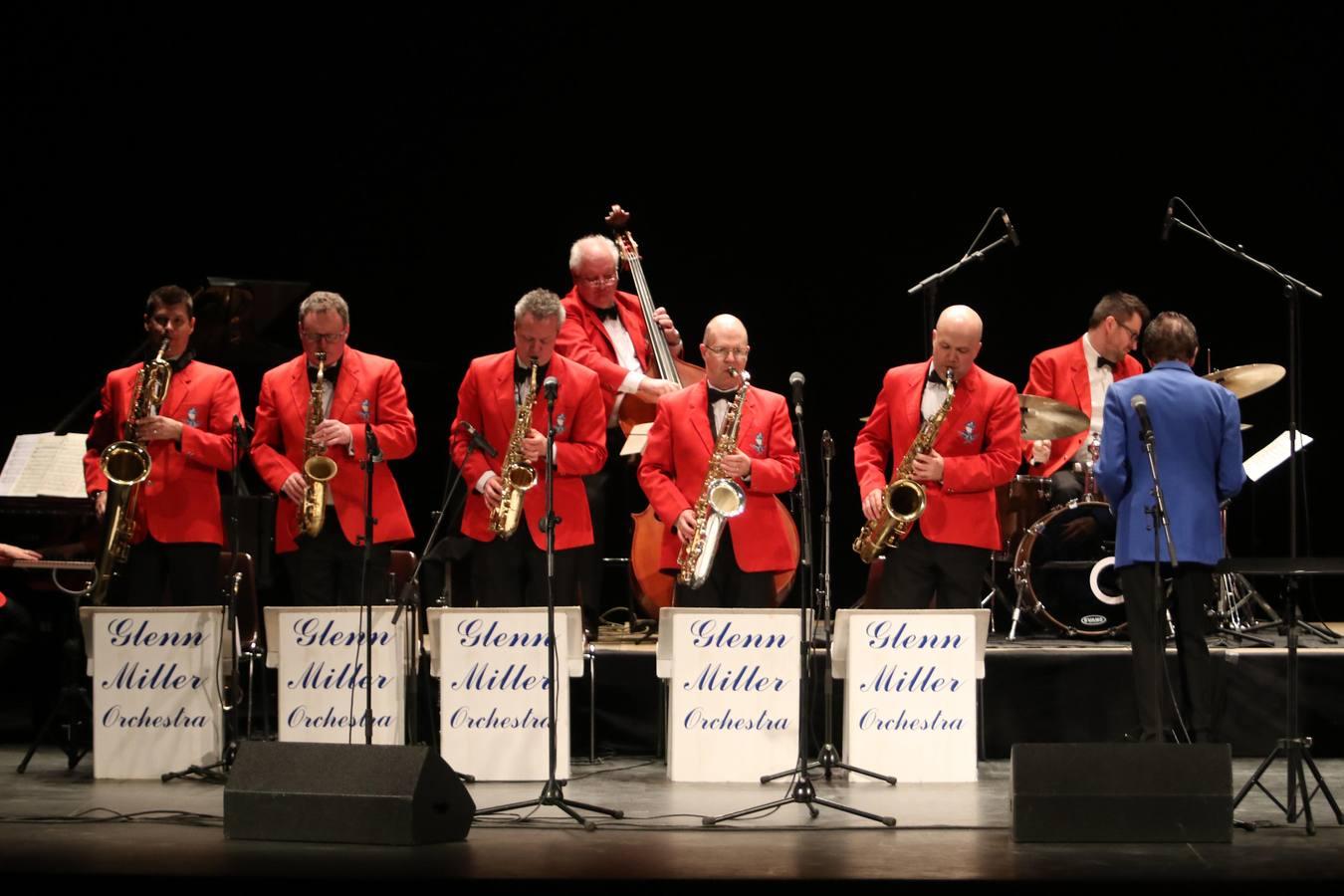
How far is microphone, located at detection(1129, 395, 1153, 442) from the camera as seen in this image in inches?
200

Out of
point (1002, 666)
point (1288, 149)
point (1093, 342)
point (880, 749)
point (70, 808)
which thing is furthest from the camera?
point (1288, 149)

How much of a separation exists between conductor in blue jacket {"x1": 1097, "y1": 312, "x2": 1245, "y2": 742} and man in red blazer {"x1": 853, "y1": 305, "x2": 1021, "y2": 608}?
517 mm

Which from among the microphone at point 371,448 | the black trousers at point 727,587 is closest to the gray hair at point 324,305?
the microphone at point 371,448

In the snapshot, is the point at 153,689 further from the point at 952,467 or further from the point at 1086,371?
the point at 1086,371

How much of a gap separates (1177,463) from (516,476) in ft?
7.64

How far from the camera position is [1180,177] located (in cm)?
809

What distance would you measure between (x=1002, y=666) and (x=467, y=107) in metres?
3.91

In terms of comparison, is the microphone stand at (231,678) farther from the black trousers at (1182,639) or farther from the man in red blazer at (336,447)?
the black trousers at (1182,639)

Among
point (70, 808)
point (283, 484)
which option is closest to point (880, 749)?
point (283, 484)

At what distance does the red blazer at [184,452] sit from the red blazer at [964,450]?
2447mm

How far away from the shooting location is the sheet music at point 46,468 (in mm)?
6301

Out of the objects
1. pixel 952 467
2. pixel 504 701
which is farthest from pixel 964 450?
pixel 504 701

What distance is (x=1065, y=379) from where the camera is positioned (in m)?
7.36

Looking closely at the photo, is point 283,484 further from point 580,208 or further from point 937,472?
point 580,208
